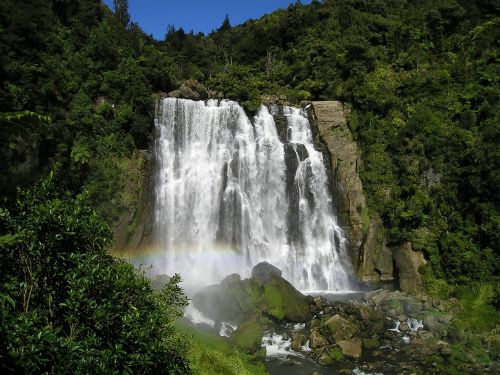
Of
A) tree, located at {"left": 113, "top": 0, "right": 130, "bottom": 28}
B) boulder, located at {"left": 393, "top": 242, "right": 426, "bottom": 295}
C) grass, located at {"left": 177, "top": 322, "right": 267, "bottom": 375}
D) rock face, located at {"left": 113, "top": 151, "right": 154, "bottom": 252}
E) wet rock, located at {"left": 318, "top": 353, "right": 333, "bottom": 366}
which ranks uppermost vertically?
tree, located at {"left": 113, "top": 0, "right": 130, "bottom": 28}

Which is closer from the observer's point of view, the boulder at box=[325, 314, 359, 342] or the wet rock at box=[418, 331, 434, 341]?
the boulder at box=[325, 314, 359, 342]

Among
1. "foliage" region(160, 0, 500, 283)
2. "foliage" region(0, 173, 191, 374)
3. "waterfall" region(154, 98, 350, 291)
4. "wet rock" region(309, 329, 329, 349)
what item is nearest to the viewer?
"foliage" region(0, 173, 191, 374)

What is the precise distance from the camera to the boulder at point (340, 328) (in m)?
20.4

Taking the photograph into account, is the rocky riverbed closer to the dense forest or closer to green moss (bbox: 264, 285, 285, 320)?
green moss (bbox: 264, 285, 285, 320)

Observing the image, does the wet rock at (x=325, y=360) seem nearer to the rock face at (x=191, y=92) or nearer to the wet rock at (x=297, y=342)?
the wet rock at (x=297, y=342)

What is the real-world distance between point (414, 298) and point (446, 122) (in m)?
14.7

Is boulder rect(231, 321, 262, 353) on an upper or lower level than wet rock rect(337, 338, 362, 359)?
upper

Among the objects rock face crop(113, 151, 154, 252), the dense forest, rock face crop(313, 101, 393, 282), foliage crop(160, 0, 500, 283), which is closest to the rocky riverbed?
rock face crop(313, 101, 393, 282)

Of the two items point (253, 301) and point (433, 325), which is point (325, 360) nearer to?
point (253, 301)

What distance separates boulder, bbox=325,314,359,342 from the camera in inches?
803

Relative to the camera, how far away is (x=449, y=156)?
103ft

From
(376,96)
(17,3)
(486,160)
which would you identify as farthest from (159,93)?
(486,160)

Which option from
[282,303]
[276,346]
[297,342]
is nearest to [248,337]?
[276,346]

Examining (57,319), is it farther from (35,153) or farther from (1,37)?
(1,37)
